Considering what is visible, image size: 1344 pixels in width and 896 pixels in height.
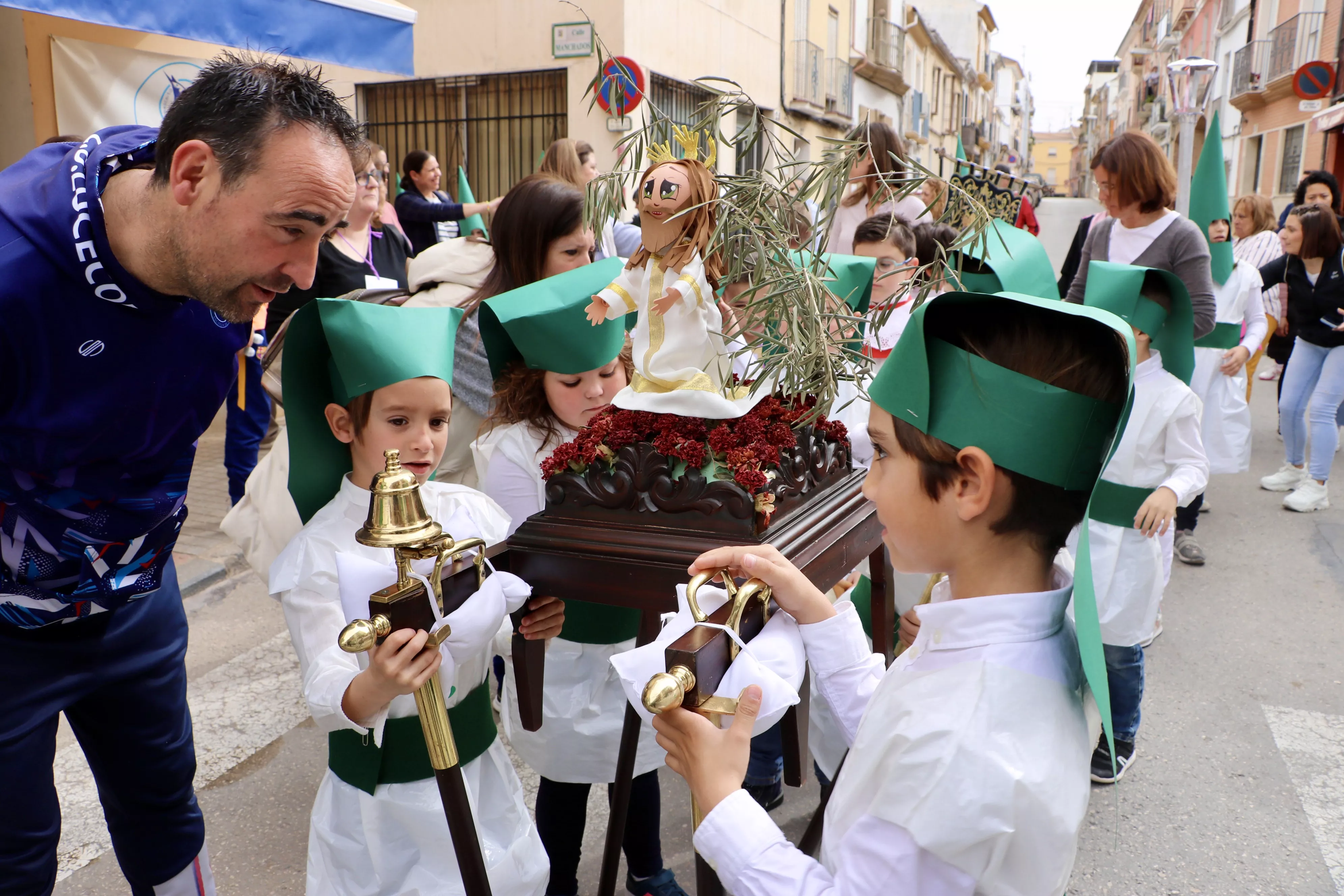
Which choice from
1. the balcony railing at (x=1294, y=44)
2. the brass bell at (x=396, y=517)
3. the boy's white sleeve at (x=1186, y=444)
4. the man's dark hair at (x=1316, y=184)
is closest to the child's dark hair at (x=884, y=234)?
the boy's white sleeve at (x=1186, y=444)

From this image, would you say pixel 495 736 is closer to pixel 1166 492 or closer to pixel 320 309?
pixel 320 309

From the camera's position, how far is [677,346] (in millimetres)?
1726

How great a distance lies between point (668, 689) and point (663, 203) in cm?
92

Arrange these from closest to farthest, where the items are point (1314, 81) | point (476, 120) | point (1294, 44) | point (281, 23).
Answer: point (281, 23), point (476, 120), point (1314, 81), point (1294, 44)

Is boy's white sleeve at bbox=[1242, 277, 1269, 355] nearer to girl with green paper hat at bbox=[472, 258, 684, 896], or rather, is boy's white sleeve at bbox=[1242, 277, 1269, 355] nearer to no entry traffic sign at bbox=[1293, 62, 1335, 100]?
girl with green paper hat at bbox=[472, 258, 684, 896]

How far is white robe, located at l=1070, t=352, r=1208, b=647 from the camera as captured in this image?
9.21 feet

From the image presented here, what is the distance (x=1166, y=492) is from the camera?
2.76 metres

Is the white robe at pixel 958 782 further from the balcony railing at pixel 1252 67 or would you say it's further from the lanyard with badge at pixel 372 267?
the balcony railing at pixel 1252 67

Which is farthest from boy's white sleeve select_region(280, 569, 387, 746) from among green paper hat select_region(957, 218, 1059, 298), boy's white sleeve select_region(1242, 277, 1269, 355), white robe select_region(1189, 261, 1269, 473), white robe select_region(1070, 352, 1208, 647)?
boy's white sleeve select_region(1242, 277, 1269, 355)

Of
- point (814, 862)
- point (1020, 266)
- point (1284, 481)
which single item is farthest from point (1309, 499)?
point (814, 862)

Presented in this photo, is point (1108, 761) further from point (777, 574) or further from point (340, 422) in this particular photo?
point (340, 422)

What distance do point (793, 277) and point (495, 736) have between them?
0.99m

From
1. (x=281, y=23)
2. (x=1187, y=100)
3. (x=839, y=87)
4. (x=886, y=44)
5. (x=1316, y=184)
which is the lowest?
(x=1316, y=184)

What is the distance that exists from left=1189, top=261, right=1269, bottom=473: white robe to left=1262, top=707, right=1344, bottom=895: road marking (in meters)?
1.54
